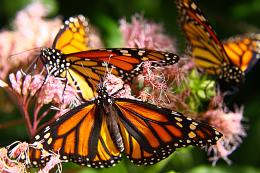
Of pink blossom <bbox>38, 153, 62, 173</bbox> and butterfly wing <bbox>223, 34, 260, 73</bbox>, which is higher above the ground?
butterfly wing <bbox>223, 34, 260, 73</bbox>

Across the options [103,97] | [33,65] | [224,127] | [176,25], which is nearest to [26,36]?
[33,65]

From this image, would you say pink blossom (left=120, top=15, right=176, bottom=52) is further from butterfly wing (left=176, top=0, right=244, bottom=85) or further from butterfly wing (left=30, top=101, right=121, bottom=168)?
butterfly wing (left=30, top=101, right=121, bottom=168)

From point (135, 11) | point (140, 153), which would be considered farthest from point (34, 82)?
point (135, 11)

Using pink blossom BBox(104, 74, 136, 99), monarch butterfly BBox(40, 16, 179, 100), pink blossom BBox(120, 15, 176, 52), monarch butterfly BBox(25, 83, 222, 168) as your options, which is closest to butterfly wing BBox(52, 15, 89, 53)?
monarch butterfly BBox(40, 16, 179, 100)

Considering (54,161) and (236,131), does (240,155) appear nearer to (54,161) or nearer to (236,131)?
(236,131)

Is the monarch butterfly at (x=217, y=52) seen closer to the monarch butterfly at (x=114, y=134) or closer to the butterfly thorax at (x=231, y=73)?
the butterfly thorax at (x=231, y=73)

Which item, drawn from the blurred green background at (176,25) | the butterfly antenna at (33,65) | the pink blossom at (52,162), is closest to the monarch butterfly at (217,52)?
the blurred green background at (176,25)
